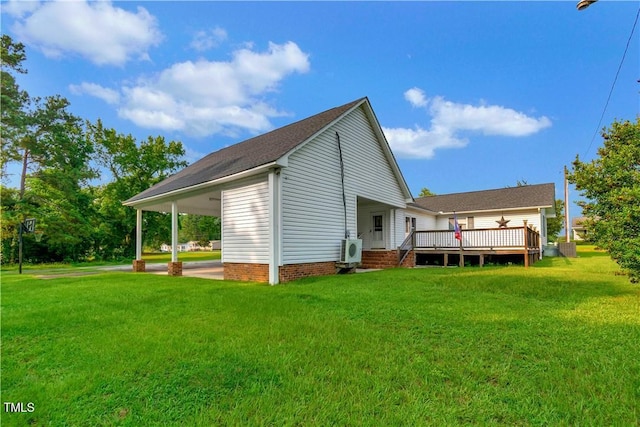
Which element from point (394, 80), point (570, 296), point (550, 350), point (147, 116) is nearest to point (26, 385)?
point (550, 350)

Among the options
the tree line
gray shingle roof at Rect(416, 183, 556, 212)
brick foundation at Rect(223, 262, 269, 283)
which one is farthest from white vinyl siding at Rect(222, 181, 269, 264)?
gray shingle roof at Rect(416, 183, 556, 212)

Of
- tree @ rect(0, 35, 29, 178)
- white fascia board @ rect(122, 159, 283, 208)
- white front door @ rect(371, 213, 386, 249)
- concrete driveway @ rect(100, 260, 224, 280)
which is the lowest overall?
concrete driveway @ rect(100, 260, 224, 280)

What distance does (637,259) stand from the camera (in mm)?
5691

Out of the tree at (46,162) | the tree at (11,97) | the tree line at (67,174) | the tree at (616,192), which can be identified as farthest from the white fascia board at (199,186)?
the tree at (11,97)

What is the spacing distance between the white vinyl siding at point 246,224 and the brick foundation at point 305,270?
0.65 metres

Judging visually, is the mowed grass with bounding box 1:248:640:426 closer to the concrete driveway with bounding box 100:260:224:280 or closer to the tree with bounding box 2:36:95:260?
the concrete driveway with bounding box 100:260:224:280

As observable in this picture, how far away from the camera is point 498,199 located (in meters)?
22.4

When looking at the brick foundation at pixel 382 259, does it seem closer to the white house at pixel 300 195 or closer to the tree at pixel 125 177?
the white house at pixel 300 195

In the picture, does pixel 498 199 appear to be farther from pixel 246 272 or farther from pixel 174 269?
pixel 174 269

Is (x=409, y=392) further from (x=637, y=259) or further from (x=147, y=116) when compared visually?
(x=147, y=116)

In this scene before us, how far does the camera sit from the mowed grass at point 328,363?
2.33 m

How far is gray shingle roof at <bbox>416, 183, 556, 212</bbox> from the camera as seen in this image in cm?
2030

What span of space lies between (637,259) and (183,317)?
322 inches

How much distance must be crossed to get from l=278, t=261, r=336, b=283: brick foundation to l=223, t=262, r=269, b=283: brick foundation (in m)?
0.54
